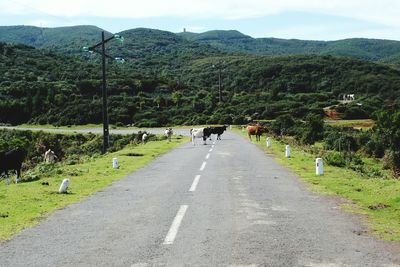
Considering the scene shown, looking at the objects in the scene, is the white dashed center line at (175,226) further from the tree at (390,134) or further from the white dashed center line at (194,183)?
the tree at (390,134)

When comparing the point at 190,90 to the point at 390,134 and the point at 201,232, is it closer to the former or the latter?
the point at 390,134

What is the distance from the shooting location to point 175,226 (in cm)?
989

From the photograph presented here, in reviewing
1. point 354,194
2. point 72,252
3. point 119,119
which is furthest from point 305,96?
point 72,252

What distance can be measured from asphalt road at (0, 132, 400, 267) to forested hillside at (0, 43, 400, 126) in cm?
6400

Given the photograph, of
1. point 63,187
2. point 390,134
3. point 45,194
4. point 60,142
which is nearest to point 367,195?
point 63,187

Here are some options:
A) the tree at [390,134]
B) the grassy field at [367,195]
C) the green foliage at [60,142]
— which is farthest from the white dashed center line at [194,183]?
the green foliage at [60,142]

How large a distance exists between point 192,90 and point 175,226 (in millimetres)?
117625

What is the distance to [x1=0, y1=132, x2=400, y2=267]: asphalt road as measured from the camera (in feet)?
25.1

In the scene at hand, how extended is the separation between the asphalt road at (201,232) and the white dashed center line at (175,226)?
2cm

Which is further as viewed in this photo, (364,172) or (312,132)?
(312,132)

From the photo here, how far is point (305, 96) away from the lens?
110m

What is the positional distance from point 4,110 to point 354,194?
281 feet

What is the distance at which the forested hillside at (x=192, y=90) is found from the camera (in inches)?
3383

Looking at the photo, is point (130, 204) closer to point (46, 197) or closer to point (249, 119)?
point (46, 197)
